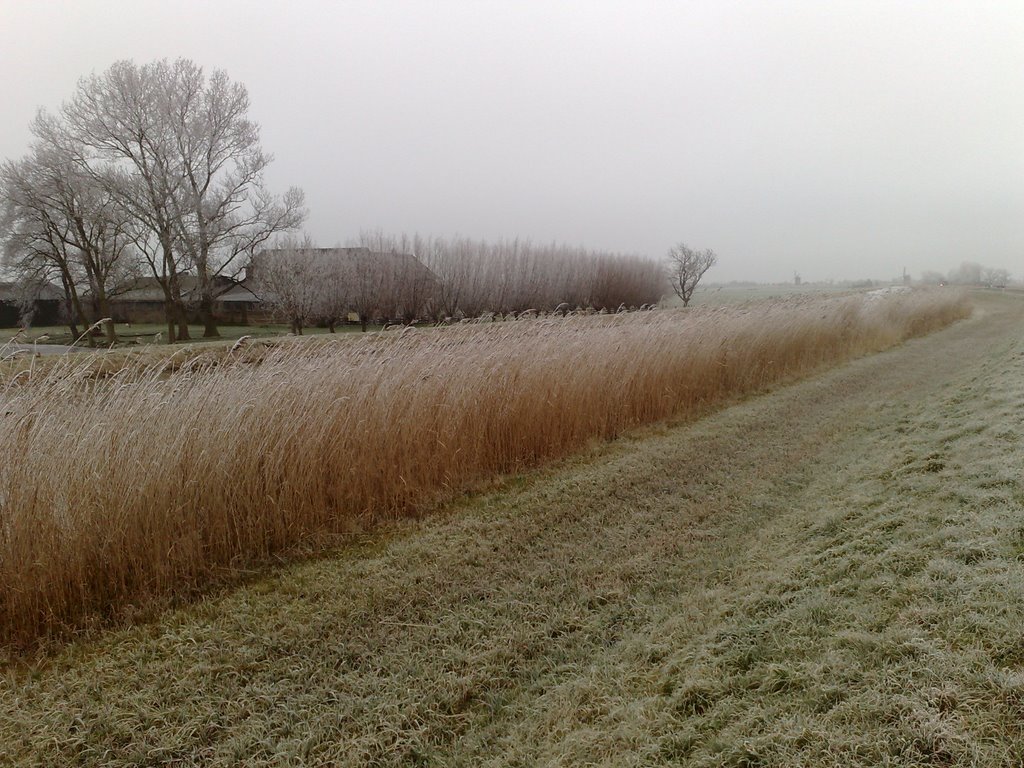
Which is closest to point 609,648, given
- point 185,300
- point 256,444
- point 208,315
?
point 256,444

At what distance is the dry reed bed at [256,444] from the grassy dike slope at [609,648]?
351 millimetres

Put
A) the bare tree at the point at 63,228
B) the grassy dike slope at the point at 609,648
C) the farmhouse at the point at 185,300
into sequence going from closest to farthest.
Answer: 1. the grassy dike slope at the point at 609,648
2. the bare tree at the point at 63,228
3. the farmhouse at the point at 185,300

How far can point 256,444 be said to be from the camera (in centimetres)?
338

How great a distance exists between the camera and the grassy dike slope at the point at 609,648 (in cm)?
161

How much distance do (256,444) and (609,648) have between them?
8.57 ft

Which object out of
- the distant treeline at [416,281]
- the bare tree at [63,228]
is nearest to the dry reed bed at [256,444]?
the distant treeline at [416,281]

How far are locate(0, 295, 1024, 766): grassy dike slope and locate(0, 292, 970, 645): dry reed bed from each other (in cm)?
35

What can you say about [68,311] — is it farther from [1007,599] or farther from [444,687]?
[1007,599]

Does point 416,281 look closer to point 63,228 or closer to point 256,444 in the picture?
point 63,228

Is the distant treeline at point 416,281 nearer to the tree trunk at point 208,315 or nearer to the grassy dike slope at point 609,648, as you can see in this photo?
the tree trunk at point 208,315

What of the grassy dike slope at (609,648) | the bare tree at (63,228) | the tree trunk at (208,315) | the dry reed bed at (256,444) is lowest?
the grassy dike slope at (609,648)

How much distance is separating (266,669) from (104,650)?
2.99ft

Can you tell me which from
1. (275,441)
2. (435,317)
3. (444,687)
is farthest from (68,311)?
(444,687)

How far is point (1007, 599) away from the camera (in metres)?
1.82
